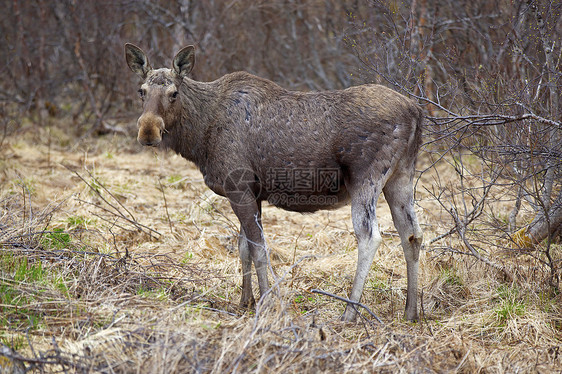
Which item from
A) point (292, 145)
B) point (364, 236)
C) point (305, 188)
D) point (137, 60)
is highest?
point (137, 60)

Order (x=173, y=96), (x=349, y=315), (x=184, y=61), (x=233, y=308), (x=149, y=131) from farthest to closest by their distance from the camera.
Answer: (x=184, y=61) → (x=173, y=96) → (x=233, y=308) → (x=149, y=131) → (x=349, y=315)

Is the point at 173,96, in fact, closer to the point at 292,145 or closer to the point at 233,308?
the point at 292,145

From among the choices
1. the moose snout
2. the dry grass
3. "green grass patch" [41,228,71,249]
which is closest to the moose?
the moose snout

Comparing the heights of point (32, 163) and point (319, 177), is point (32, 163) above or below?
below

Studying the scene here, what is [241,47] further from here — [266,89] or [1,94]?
[266,89]

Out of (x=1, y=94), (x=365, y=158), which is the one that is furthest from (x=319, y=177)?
(x=1, y=94)

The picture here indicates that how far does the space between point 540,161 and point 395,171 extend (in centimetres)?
162

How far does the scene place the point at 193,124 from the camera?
19.1 ft

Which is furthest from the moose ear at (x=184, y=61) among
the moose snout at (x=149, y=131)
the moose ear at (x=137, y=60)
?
the moose snout at (x=149, y=131)

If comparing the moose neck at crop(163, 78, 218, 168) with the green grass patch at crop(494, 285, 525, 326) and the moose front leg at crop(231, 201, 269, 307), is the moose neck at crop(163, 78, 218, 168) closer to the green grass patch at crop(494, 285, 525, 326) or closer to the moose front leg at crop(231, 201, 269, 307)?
the moose front leg at crop(231, 201, 269, 307)

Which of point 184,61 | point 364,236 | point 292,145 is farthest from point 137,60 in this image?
point 364,236

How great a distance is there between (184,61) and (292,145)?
1.48m

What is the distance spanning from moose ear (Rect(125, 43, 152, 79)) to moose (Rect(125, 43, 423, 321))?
11 millimetres

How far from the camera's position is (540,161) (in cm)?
577
